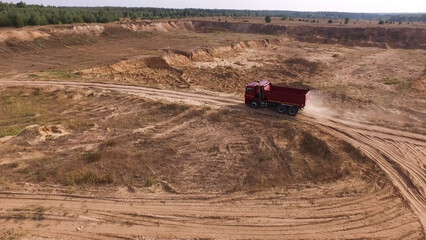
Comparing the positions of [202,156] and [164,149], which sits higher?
[164,149]

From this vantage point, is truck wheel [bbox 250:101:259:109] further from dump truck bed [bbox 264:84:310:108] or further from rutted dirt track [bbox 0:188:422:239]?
rutted dirt track [bbox 0:188:422:239]

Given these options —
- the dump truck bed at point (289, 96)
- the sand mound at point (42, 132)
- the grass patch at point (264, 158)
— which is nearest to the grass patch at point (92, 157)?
the sand mound at point (42, 132)

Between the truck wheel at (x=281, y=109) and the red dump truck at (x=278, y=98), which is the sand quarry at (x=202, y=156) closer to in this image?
the red dump truck at (x=278, y=98)

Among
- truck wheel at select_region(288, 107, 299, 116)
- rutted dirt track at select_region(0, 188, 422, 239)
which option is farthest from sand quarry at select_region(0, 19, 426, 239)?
truck wheel at select_region(288, 107, 299, 116)

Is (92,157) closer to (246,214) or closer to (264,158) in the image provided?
(246,214)

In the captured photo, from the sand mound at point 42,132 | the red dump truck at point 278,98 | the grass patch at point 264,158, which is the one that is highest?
the red dump truck at point 278,98

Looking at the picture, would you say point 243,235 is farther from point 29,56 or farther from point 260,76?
point 29,56

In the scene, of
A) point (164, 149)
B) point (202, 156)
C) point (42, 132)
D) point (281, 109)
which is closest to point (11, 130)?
point (42, 132)
